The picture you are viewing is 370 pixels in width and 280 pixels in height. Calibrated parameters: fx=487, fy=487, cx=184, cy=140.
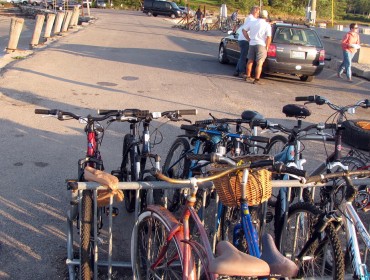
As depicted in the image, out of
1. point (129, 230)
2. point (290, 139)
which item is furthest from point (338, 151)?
point (129, 230)

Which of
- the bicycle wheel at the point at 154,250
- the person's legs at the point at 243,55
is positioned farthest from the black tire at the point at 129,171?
the person's legs at the point at 243,55

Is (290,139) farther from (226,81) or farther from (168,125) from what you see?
(226,81)

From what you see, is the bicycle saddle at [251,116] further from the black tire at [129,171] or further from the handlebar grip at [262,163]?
the handlebar grip at [262,163]

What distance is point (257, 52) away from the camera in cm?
1351

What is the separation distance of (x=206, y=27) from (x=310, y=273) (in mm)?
36635

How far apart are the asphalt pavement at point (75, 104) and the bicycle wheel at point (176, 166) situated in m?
0.27

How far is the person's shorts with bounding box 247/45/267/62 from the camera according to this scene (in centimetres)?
1349

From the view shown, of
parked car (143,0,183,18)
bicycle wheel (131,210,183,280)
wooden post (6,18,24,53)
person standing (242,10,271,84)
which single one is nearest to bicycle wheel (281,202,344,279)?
bicycle wheel (131,210,183,280)

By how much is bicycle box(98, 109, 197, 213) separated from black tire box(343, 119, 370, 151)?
10.9 ft

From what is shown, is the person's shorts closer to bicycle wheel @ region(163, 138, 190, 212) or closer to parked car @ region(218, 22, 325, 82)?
parked car @ region(218, 22, 325, 82)

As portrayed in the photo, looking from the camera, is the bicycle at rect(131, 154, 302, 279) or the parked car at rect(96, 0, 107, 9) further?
the parked car at rect(96, 0, 107, 9)

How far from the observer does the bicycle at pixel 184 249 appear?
2621mm

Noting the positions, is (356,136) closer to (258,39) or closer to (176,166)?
(176,166)

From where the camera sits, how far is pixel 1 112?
31.0 feet
